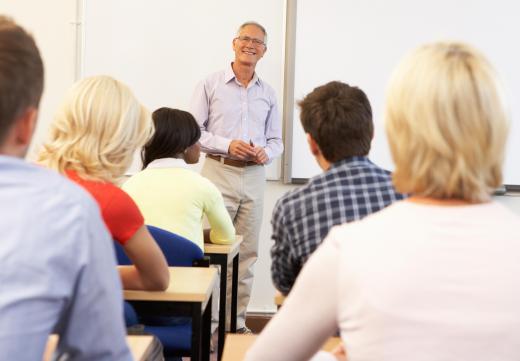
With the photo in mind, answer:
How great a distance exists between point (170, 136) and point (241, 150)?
1382 millimetres

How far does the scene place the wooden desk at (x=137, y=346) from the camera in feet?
5.23

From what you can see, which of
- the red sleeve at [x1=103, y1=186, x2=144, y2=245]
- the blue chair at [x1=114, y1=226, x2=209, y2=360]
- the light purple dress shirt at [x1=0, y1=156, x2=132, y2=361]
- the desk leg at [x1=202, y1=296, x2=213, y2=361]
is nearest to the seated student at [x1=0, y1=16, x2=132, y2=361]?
the light purple dress shirt at [x1=0, y1=156, x2=132, y2=361]

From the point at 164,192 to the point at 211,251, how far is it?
484 mm

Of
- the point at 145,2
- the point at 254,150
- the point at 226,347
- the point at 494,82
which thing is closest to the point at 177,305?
the point at 226,347

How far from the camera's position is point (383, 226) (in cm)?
118

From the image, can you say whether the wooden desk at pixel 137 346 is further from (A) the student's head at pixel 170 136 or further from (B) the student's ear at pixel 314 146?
(A) the student's head at pixel 170 136

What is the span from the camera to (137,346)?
1682 millimetres

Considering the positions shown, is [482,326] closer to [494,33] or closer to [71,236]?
[71,236]

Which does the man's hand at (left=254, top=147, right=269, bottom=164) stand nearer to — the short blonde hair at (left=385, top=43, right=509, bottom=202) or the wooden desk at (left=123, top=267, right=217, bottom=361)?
the wooden desk at (left=123, top=267, right=217, bottom=361)

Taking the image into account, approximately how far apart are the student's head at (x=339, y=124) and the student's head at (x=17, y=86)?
1.16 metres

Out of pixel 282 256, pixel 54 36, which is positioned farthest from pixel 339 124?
pixel 54 36

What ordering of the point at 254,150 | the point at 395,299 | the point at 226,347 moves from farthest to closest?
the point at 254,150, the point at 226,347, the point at 395,299

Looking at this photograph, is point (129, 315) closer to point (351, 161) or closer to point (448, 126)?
point (351, 161)

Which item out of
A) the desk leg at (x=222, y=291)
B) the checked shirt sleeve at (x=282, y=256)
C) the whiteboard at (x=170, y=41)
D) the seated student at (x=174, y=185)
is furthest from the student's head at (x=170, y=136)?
the whiteboard at (x=170, y=41)
